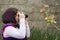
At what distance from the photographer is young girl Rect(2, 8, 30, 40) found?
13.9 feet

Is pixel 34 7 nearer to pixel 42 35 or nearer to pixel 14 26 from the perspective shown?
pixel 42 35

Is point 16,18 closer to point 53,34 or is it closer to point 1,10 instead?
point 53,34

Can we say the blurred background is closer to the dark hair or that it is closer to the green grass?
the green grass

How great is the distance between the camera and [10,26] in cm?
430

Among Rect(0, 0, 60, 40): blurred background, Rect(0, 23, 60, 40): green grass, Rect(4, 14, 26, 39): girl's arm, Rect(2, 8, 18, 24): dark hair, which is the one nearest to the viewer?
Rect(4, 14, 26, 39): girl's arm

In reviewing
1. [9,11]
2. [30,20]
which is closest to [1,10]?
[30,20]

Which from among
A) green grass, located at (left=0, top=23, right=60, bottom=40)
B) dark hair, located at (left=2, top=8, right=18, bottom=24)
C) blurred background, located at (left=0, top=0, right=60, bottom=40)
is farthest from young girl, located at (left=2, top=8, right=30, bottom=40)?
blurred background, located at (left=0, top=0, right=60, bottom=40)

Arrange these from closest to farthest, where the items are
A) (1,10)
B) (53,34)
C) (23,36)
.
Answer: (23,36) → (53,34) → (1,10)

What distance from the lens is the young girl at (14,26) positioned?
4234mm

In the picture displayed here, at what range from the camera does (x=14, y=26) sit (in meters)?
4.34

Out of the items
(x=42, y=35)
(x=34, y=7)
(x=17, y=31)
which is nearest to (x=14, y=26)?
(x=17, y=31)

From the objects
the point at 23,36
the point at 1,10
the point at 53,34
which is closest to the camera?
the point at 23,36

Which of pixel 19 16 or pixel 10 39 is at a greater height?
pixel 19 16

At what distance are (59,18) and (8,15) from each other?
12.3 ft
